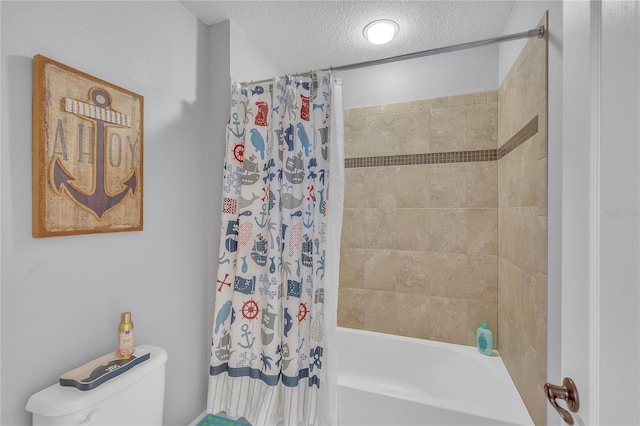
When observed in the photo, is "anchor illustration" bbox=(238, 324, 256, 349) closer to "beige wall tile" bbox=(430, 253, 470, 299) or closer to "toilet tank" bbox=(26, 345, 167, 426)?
"toilet tank" bbox=(26, 345, 167, 426)

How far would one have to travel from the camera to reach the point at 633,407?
17.2 inches

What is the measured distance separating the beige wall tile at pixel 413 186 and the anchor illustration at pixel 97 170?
5.56ft

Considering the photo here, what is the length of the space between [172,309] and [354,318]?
136 centimetres

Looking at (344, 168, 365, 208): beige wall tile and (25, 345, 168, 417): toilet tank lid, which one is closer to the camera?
(25, 345, 168, 417): toilet tank lid

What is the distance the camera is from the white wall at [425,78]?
2.11 m

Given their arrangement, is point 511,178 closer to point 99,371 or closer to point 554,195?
point 554,195

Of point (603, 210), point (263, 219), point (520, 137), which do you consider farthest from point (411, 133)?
point (603, 210)

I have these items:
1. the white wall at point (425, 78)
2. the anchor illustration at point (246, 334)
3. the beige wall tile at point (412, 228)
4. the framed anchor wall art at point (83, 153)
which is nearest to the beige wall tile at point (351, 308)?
the beige wall tile at point (412, 228)

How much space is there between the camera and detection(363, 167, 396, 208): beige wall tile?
2301 millimetres

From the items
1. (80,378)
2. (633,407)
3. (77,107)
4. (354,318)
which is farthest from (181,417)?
(633,407)

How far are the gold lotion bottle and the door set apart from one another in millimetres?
1391

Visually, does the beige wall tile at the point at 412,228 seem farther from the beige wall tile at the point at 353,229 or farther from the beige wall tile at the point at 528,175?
the beige wall tile at the point at 528,175

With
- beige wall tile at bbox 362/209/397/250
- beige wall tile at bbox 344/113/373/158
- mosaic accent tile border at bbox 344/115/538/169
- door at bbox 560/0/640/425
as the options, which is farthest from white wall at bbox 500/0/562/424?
beige wall tile at bbox 344/113/373/158

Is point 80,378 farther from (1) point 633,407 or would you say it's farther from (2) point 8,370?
(1) point 633,407
